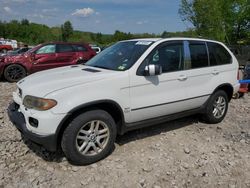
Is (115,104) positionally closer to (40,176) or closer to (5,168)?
(40,176)

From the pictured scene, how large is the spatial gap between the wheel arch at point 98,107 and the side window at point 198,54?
1769 mm

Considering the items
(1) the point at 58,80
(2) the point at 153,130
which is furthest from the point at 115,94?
(2) the point at 153,130

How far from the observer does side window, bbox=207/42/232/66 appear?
554 centimetres

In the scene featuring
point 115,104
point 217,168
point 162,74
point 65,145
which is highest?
point 162,74

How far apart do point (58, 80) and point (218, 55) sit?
333 cm

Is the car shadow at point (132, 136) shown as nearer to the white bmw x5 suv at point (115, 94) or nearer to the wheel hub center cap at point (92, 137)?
the white bmw x5 suv at point (115, 94)

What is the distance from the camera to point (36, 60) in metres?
10.9

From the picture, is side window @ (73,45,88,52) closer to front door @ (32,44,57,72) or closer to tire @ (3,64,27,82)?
front door @ (32,44,57,72)

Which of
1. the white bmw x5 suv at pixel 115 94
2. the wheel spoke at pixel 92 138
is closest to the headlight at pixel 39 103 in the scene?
the white bmw x5 suv at pixel 115 94

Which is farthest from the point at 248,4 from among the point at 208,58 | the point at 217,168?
the point at 217,168

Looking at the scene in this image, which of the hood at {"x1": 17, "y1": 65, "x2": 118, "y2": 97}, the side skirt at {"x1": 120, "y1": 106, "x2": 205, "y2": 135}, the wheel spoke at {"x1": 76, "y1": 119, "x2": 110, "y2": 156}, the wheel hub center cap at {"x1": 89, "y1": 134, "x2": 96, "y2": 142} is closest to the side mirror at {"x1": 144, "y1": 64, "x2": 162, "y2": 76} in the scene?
the hood at {"x1": 17, "y1": 65, "x2": 118, "y2": 97}

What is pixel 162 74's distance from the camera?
459 cm

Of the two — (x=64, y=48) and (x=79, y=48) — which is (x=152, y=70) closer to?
(x=64, y=48)

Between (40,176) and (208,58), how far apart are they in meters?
3.67
